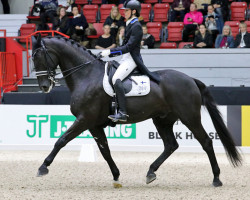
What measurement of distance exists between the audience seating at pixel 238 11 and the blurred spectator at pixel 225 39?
1.76 meters

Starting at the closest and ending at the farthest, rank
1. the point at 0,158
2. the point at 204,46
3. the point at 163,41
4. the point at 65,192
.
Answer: the point at 65,192 → the point at 0,158 → the point at 204,46 → the point at 163,41

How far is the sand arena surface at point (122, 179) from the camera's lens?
7.25m

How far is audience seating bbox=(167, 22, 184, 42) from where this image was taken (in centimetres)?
1659

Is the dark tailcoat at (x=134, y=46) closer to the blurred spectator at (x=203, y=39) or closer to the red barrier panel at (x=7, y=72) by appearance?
the blurred spectator at (x=203, y=39)

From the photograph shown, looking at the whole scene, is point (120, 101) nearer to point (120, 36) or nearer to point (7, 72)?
point (120, 36)

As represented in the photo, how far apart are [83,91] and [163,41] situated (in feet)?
30.7

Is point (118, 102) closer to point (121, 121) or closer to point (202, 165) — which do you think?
point (121, 121)

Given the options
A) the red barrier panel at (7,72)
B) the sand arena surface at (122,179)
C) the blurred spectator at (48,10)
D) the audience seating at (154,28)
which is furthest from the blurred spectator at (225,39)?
the red barrier panel at (7,72)

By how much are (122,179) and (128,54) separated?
1.98 meters

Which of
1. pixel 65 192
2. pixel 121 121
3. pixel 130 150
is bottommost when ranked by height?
pixel 130 150

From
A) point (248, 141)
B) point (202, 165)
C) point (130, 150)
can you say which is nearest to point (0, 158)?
point (130, 150)

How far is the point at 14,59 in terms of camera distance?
16.0 metres

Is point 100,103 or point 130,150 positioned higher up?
point 100,103

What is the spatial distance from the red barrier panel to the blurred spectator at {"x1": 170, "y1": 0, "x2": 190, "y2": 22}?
15.9ft
